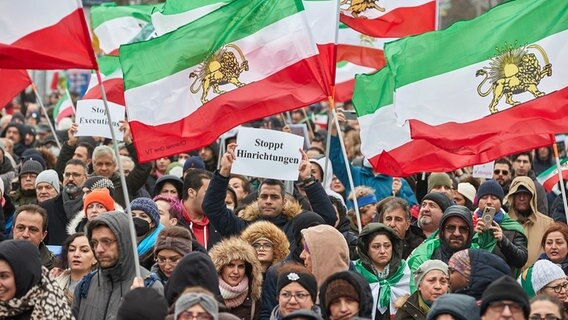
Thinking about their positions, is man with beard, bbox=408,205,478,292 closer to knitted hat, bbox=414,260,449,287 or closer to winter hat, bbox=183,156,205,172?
knitted hat, bbox=414,260,449,287

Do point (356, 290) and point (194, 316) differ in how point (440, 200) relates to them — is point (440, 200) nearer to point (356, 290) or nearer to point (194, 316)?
point (356, 290)

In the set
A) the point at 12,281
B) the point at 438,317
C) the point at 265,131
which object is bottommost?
the point at 438,317

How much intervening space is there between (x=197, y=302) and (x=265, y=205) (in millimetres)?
3931

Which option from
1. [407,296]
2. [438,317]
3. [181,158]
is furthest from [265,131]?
[181,158]

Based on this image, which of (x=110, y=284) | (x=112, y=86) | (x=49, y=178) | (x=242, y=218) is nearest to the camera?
(x=110, y=284)

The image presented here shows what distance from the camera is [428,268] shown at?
390 inches

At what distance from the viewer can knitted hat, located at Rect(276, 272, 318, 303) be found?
360 inches

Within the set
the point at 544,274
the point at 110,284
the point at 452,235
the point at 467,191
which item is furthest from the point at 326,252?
the point at 467,191

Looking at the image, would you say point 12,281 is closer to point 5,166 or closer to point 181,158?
point 5,166

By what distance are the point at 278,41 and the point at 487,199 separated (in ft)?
7.30

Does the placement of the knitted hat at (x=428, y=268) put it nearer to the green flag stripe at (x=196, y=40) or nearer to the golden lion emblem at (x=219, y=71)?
the golden lion emblem at (x=219, y=71)

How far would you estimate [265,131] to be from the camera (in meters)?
12.2

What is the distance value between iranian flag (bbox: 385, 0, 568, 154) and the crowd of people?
2.28 feet

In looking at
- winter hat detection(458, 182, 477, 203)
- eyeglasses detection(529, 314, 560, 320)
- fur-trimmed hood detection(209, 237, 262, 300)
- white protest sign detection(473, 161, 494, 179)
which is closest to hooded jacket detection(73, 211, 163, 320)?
fur-trimmed hood detection(209, 237, 262, 300)
